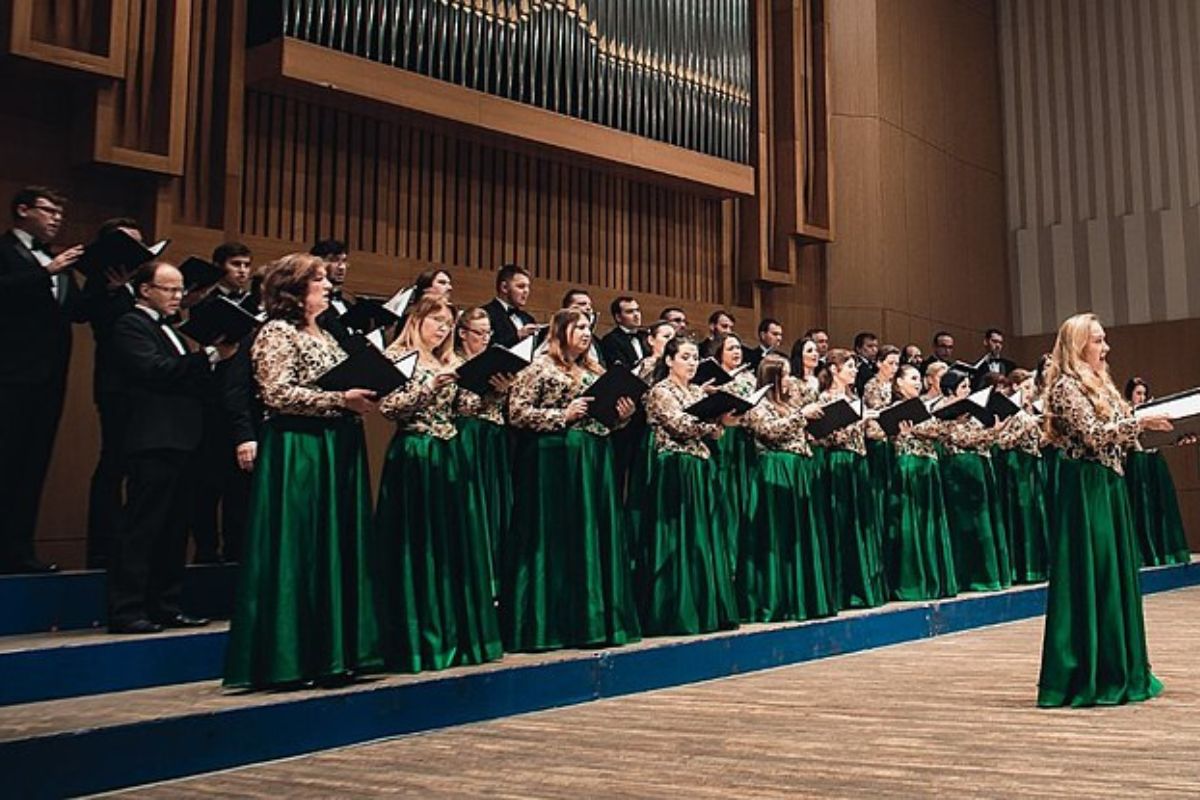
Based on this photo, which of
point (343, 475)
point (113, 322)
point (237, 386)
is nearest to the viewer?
point (343, 475)

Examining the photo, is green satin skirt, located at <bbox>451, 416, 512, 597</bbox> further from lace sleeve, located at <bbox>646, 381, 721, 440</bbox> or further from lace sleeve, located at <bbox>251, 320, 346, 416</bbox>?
lace sleeve, located at <bbox>251, 320, 346, 416</bbox>

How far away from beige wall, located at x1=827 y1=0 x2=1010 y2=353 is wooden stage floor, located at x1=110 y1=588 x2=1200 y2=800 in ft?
15.4

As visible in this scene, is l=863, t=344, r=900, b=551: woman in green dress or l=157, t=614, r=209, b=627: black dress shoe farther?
l=863, t=344, r=900, b=551: woman in green dress

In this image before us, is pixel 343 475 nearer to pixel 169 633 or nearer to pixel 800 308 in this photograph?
pixel 169 633

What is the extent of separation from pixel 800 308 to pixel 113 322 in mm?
5126

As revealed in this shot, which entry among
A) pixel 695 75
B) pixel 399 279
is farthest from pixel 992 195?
pixel 399 279

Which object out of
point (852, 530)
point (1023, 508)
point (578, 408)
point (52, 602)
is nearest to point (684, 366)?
point (578, 408)

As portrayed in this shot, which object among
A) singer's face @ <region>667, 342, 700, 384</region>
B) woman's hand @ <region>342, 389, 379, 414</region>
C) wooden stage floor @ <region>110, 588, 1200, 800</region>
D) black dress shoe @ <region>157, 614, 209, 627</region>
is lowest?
wooden stage floor @ <region>110, 588, 1200, 800</region>

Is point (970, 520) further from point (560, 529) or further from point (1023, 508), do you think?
point (560, 529)

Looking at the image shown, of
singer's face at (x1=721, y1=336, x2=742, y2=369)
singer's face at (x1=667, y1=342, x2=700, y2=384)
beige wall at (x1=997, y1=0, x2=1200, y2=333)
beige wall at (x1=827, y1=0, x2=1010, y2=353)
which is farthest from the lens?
beige wall at (x1=997, y1=0, x2=1200, y2=333)

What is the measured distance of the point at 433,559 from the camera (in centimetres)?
341

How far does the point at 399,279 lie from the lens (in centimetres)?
546

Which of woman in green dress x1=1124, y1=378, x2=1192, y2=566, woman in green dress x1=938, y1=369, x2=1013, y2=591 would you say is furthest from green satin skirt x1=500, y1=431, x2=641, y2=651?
woman in green dress x1=1124, y1=378, x2=1192, y2=566

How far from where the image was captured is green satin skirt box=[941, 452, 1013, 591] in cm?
590
